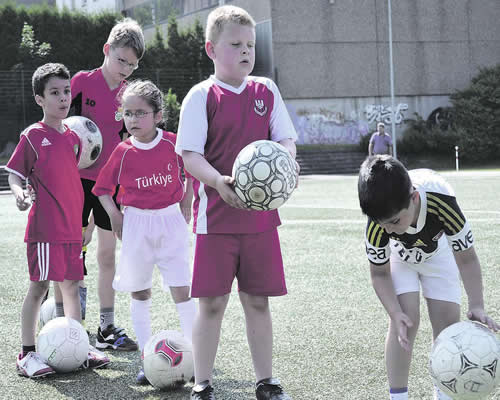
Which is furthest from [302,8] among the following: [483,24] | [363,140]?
[483,24]

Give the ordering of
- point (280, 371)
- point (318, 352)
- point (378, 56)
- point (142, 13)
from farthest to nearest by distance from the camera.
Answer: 1. point (142, 13)
2. point (378, 56)
3. point (318, 352)
4. point (280, 371)

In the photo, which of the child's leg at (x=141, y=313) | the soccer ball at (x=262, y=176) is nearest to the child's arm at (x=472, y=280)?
the soccer ball at (x=262, y=176)

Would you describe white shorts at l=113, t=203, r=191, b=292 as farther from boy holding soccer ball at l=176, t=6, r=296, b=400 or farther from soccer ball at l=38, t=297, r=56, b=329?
soccer ball at l=38, t=297, r=56, b=329

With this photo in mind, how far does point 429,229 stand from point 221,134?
1.13 m

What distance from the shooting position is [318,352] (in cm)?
460

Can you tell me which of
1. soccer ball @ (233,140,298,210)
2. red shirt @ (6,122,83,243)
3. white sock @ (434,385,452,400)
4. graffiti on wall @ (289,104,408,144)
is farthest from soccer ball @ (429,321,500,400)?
graffiti on wall @ (289,104,408,144)

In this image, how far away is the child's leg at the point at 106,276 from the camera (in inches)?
201

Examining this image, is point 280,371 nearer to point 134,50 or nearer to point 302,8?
point 134,50

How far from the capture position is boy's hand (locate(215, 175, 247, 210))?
10.8ft

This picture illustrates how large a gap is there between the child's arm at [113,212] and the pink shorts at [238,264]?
1.01 m

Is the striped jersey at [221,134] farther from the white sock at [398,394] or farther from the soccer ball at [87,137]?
the soccer ball at [87,137]

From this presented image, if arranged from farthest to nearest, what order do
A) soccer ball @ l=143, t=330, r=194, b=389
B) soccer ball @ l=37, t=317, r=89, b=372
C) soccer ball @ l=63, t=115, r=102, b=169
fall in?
1. soccer ball @ l=63, t=115, r=102, b=169
2. soccer ball @ l=37, t=317, r=89, b=372
3. soccer ball @ l=143, t=330, r=194, b=389

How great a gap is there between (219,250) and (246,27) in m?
1.14

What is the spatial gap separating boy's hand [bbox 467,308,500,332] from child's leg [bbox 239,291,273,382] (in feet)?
3.43
